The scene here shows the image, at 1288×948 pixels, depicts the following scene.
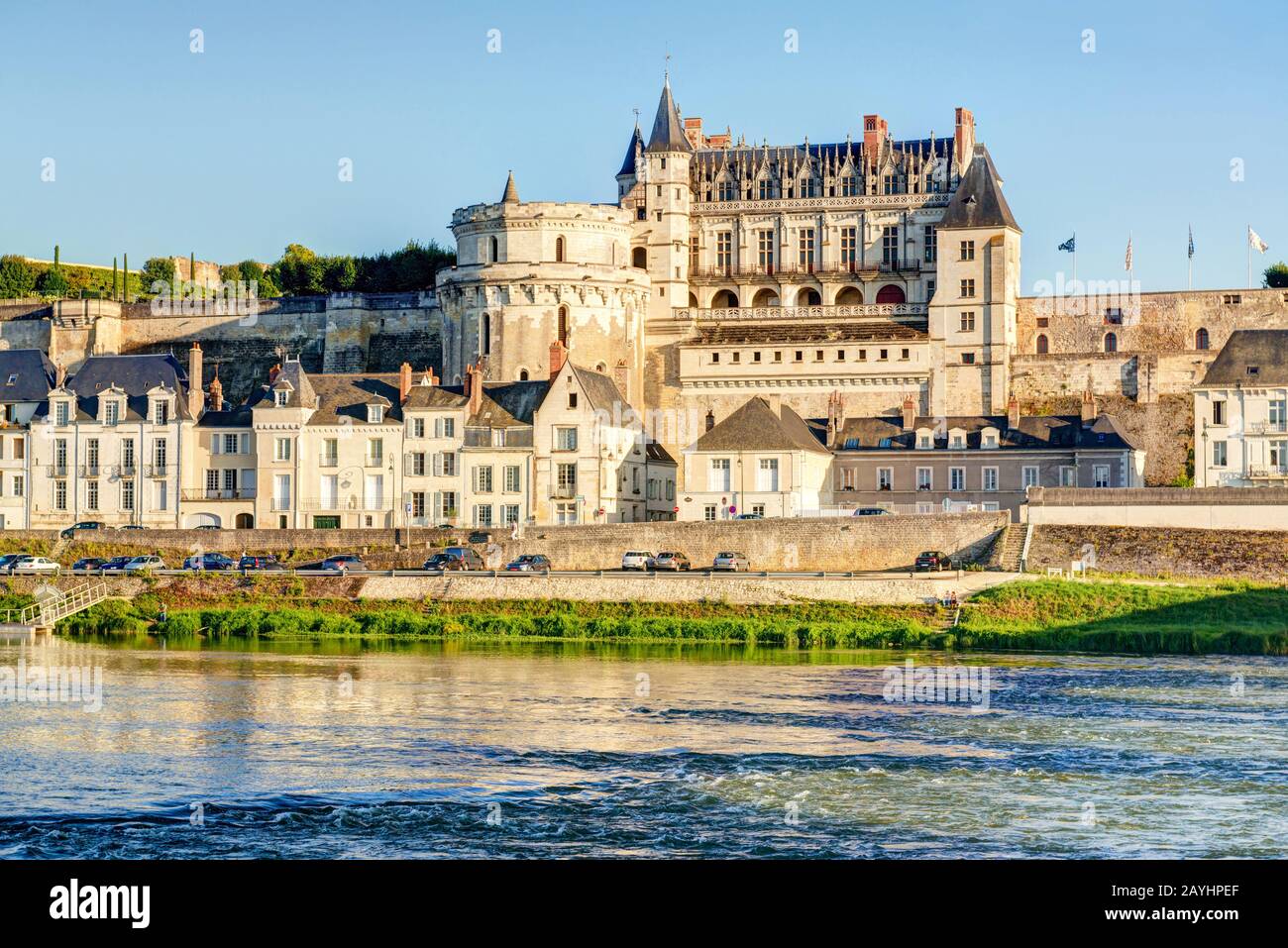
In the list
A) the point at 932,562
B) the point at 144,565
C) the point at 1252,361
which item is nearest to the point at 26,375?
the point at 144,565

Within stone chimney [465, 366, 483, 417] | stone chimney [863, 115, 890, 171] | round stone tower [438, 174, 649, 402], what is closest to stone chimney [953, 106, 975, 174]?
stone chimney [863, 115, 890, 171]

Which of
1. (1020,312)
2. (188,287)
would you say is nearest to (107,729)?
(1020,312)

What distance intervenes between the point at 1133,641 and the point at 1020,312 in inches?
1338

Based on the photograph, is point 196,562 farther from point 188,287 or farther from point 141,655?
point 188,287

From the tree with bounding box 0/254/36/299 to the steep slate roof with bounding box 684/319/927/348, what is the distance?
44.7 metres

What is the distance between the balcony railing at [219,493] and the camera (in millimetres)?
59219

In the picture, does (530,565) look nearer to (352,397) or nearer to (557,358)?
(557,358)

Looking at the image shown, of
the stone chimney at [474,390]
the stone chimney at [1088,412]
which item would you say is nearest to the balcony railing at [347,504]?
the stone chimney at [474,390]

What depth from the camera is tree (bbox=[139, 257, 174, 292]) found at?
10225 centimetres

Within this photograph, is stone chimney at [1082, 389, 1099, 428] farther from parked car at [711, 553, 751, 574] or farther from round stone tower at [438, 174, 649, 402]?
round stone tower at [438, 174, 649, 402]

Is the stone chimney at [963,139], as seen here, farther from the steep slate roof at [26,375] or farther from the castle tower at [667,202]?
the steep slate roof at [26,375]

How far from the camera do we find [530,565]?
50.3 metres

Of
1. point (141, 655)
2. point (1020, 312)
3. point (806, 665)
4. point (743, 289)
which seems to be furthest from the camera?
point (743, 289)
